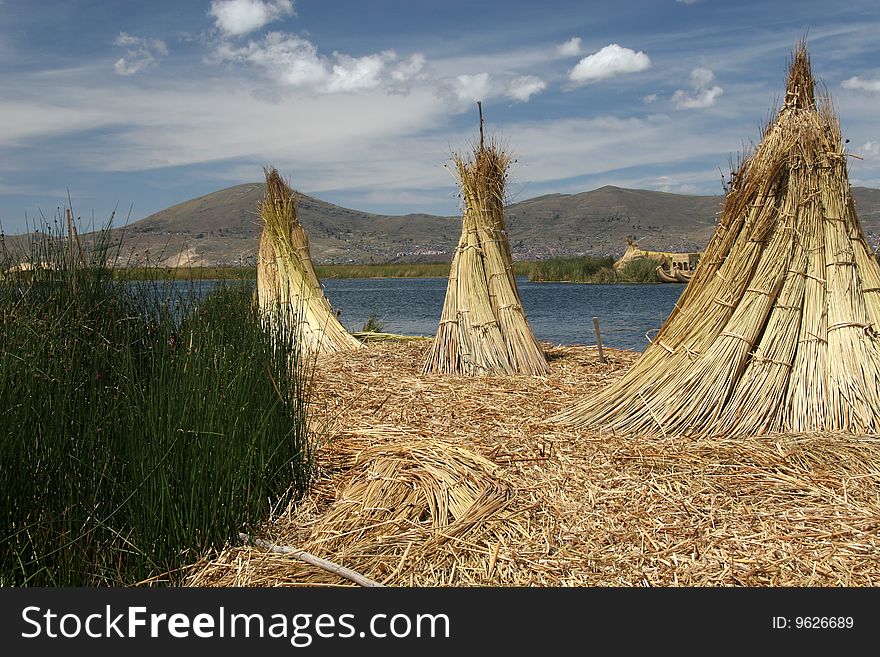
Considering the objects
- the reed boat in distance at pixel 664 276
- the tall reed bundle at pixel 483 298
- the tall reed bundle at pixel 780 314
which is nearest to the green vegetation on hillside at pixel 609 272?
the reed boat in distance at pixel 664 276

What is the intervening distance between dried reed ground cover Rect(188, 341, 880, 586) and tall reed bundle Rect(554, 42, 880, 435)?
237 mm

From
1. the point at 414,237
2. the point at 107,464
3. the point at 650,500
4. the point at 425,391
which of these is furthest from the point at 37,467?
the point at 414,237

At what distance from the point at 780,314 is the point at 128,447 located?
346 cm

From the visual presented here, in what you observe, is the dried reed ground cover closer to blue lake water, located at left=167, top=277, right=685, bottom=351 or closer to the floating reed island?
the floating reed island

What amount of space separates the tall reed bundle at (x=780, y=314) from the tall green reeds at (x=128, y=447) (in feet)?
6.82

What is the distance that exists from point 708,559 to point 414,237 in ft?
286

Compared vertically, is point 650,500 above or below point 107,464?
below

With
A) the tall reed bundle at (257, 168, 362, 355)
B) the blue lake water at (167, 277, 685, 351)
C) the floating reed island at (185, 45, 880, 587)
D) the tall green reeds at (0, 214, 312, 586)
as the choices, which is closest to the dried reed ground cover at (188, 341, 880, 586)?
the floating reed island at (185, 45, 880, 587)

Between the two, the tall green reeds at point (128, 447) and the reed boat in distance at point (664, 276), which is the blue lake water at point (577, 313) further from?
the tall green reeds at point (128, 447)

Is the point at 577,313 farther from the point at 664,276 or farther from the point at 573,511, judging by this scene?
the point at 573,511

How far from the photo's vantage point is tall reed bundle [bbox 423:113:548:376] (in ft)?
23.2

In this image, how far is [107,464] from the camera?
3.22 meters

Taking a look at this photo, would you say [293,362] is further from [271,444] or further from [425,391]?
[425,391]

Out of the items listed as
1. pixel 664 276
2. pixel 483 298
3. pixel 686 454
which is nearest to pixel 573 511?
pixel 686 454
